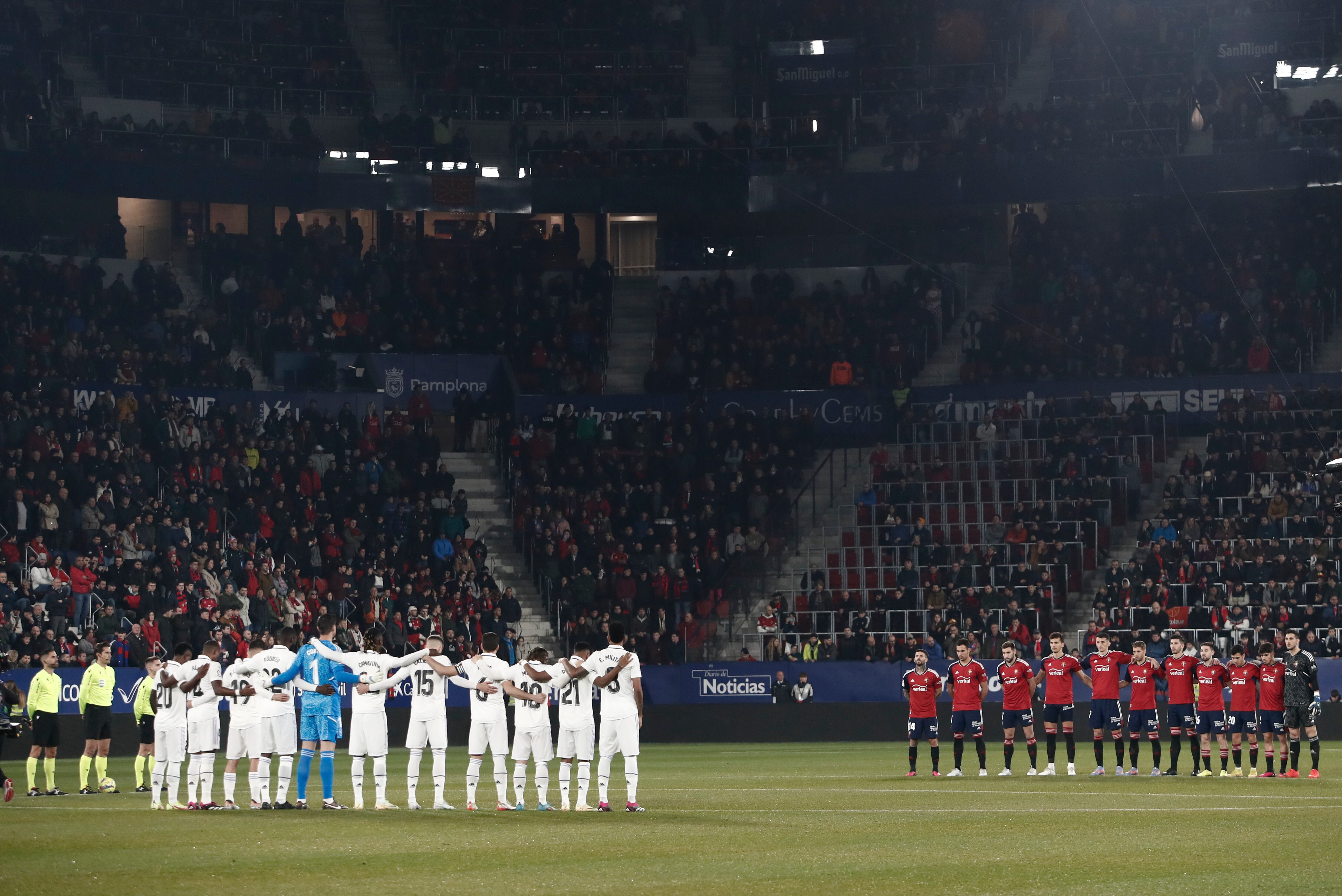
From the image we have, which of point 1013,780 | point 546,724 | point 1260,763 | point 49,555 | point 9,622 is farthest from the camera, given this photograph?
point 49,555

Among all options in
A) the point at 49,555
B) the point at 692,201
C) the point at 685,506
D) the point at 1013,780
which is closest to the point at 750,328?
the point at 692,201

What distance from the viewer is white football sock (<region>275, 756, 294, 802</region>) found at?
23.5 m

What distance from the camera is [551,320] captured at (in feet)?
182

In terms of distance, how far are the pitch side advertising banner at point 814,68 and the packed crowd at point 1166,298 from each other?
7249 mm

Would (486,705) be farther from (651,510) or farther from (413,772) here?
(651,510)

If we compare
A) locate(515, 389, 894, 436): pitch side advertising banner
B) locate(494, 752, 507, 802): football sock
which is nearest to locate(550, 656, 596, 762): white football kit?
locate(494, 752, 507, 802): football sock

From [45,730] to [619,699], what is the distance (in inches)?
384

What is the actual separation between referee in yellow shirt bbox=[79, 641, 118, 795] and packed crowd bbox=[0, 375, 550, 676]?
735 centimetres

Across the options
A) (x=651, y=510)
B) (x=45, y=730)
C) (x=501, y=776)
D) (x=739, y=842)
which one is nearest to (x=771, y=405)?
(x=651, y=510)

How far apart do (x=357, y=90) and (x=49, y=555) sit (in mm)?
21423

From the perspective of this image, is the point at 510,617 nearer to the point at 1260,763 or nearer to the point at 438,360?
the point at 438,360

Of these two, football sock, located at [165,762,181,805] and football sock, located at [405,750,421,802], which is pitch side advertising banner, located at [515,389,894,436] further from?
football sock, located at [165,762,181,805]

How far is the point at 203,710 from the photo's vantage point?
24.3m

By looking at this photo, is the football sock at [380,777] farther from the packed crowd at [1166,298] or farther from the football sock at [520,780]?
the packed crowd at [1166,298]
